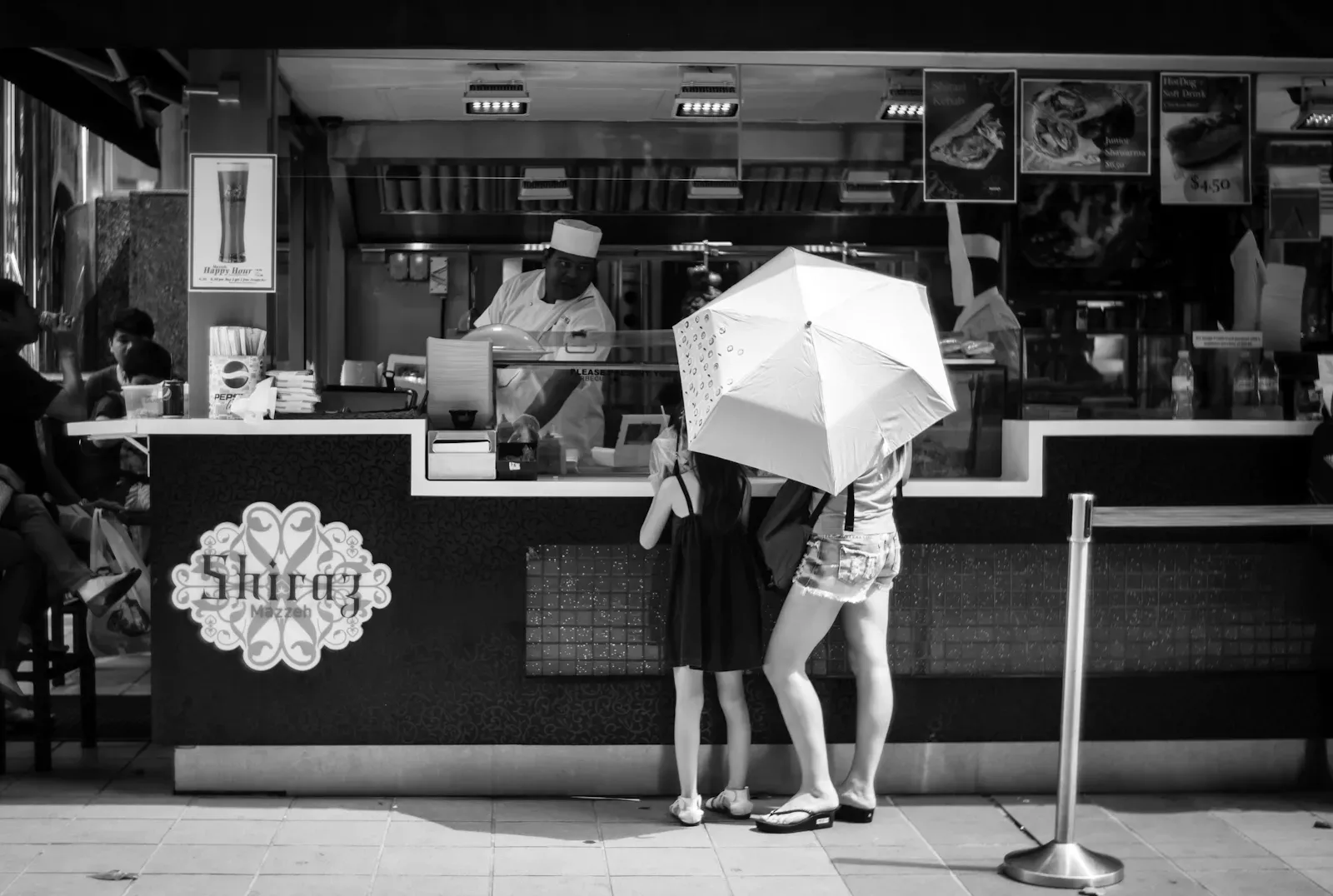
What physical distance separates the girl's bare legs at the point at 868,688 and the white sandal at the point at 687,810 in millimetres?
521

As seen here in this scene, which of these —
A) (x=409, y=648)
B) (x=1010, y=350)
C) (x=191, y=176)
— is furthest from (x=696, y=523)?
(x=191, y=176)

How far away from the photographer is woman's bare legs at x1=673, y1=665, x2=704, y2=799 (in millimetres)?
4801

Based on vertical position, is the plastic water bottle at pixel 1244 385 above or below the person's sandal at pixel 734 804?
above

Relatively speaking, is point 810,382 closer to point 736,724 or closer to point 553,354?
point 736,724

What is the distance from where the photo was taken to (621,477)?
5.34m

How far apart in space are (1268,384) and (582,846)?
3.55 metres

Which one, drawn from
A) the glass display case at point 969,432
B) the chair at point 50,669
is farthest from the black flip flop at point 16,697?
the glass display case at point 969,432

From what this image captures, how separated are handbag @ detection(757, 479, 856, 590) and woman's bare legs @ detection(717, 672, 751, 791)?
41cm

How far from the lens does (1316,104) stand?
6.20m

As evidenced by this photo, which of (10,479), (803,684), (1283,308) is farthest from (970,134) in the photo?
(10,479)

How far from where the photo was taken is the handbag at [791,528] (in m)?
4.67

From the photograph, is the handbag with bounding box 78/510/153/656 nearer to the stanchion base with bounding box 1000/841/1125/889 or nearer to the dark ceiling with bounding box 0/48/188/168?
the dark ceiling with bounding box 0/48/188/168

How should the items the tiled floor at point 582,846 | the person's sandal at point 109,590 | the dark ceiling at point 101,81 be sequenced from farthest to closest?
the dark ceiling at point 101,81, the person's sandal at point 109,590, the tiled floor at point 582,846

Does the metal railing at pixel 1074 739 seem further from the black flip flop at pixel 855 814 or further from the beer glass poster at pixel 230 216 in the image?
the beer glass poster at pixel 230 216
